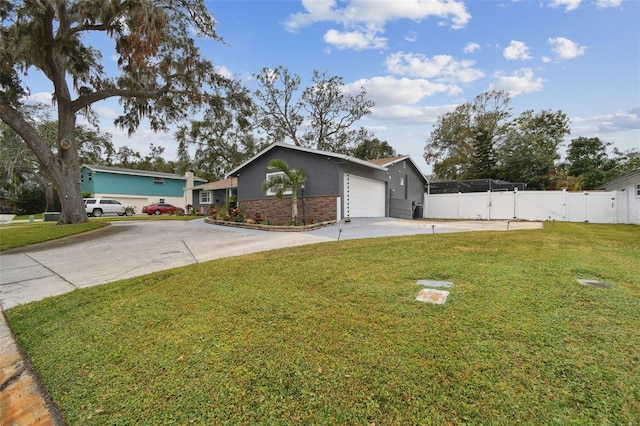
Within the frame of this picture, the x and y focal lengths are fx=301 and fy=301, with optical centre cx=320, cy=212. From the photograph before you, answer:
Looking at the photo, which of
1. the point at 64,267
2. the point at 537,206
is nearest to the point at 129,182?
the point at 64,267

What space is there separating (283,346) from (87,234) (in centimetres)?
1201

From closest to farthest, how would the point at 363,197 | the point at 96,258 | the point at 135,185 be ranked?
the point at 96,258
the point at 363,197
the point at 135,185

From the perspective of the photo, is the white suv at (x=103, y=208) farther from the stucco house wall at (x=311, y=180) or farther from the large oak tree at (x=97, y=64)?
the stucco house wall at (x=311, y=180)

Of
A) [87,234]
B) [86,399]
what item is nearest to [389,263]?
[86,399]

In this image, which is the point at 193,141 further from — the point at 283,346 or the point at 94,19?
the point at 283,346

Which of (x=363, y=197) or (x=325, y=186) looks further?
(x=363, y=197)

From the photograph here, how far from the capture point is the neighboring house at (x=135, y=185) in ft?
94.5

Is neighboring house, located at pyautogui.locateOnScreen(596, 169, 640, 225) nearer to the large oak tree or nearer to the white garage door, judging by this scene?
the white garage door

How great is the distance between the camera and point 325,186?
1347cm

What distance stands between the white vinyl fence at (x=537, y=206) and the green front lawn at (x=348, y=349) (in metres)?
13.0

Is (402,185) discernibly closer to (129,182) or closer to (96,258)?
(96,258)

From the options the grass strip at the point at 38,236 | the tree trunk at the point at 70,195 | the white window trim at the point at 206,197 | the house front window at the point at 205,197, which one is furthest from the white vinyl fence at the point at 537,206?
the house front window at the point at 205,197

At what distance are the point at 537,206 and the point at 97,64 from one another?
905 inches

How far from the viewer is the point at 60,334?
120 inches
